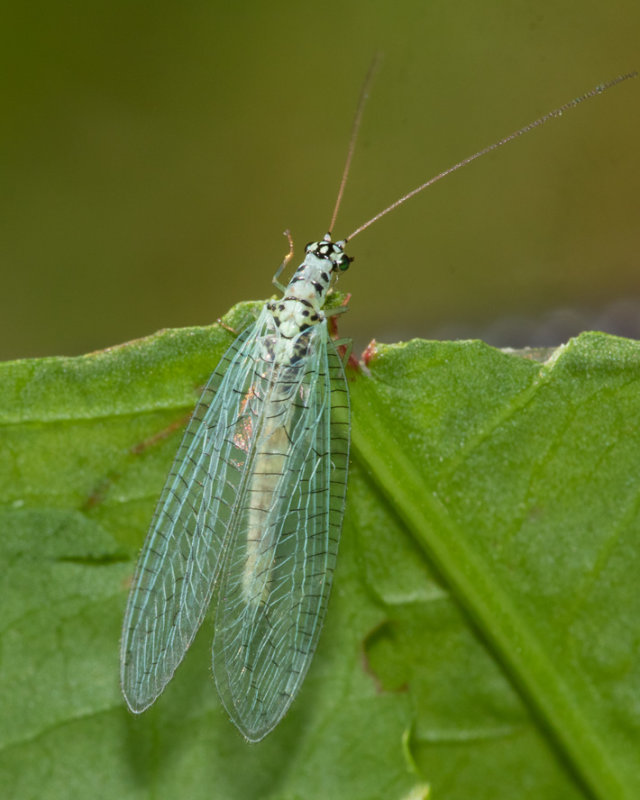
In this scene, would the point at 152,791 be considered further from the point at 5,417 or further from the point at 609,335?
the point at 609,335

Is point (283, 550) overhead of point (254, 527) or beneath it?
beneath

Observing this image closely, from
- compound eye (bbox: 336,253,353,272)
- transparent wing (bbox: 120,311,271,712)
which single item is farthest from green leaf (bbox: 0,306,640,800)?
compound eye (bbox: 336,253,353,272)

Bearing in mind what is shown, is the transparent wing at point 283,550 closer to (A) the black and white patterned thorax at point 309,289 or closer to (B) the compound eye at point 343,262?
(A) the black and white patterned thorax at point 309,289

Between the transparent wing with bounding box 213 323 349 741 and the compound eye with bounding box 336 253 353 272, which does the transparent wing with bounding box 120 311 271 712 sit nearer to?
the transparent wing with bounding box 213 323 349 741

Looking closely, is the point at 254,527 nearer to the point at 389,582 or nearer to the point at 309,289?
the point at 389,582

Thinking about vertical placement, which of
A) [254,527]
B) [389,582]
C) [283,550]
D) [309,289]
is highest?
[309,289]

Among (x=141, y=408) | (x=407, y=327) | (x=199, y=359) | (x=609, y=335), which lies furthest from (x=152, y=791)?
(x=407, y=327)

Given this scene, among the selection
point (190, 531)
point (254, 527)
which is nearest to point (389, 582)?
point (254, 527)
